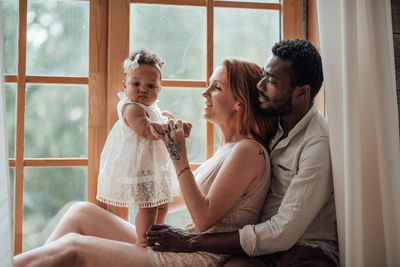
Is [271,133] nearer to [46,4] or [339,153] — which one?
[339,153]

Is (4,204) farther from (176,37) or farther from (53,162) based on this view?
(176,37)

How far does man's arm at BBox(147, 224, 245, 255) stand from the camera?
1.25m

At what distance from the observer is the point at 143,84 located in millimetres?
1450

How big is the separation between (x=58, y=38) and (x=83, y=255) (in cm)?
105

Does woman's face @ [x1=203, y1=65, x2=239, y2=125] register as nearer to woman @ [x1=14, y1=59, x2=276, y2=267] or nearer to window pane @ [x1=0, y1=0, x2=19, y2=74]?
woman @ [x1=14, y1=59, x2=276, y2=267]

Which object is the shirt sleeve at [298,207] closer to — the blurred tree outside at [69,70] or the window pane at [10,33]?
the blurred tree outside at [69,70]

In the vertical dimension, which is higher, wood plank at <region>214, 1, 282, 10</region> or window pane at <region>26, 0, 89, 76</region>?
wood plank at <region>214, 1, 282, 10</region>

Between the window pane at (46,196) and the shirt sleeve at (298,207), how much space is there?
905 mm

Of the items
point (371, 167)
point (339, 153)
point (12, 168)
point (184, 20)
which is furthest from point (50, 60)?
point (371, 167)

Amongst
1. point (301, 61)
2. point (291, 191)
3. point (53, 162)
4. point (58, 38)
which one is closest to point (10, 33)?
point (58, 38)

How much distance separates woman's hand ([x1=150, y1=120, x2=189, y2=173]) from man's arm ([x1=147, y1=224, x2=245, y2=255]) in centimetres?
25

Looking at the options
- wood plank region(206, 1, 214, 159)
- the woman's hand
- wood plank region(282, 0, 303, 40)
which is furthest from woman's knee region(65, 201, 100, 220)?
wood plank region(282, 0, 303, 40)

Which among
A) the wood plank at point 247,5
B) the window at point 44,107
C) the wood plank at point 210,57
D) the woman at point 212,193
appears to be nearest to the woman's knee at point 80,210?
the woman at point 212,193

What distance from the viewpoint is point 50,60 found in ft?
5.43
